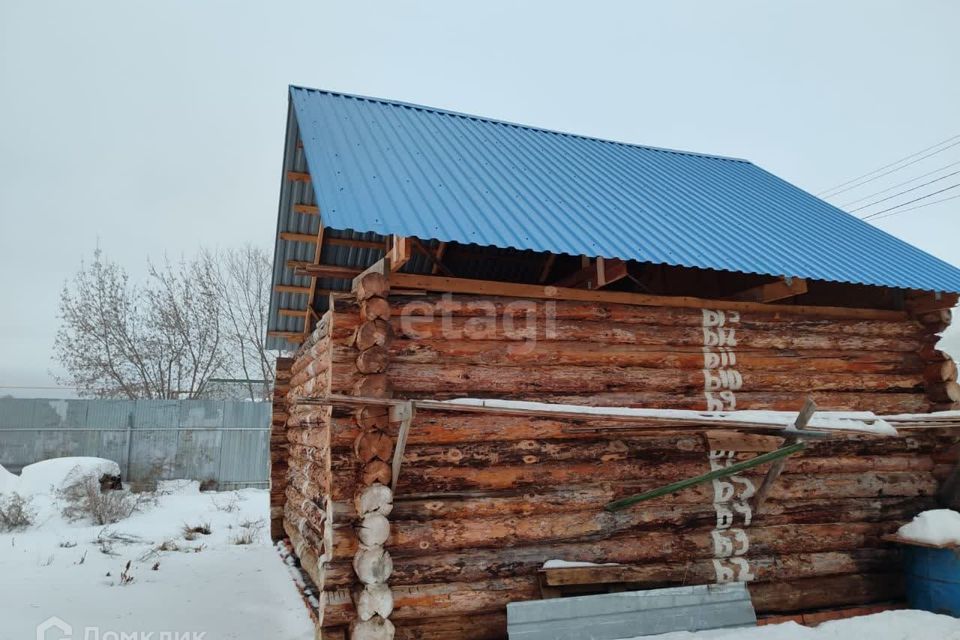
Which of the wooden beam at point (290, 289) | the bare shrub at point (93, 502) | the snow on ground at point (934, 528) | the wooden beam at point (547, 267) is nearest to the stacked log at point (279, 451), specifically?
the wooden beam at point (290, 289)

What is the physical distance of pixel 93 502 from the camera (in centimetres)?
1171

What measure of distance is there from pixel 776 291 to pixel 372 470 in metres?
4.68

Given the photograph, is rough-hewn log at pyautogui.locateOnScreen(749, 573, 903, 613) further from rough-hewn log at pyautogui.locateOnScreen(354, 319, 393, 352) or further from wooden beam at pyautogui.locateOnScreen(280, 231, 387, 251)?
wooden beam at pyautogui.locateOnScreen(280, 231, 387, 251)

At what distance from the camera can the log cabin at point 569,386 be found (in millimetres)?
5348

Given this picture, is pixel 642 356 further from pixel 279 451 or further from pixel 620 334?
pixel 279 451

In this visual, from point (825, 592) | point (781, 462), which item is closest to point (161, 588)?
point (781, 462)

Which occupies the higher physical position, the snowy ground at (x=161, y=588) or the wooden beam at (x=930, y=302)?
the wooden beam at (x=930, y=302)

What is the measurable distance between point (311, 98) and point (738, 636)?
809cm

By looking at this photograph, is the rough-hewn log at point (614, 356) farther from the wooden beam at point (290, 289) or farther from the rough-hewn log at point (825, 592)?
the wooden beam at point (290, 289)

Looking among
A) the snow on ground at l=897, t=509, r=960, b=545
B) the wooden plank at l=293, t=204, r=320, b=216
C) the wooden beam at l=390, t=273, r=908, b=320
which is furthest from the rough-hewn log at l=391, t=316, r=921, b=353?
the wooden plank at l=293, t=204, r=320, b=216

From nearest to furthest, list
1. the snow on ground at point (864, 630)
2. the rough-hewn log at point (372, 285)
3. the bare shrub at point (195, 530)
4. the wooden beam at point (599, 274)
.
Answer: the rough-hewn log at point (372, 285) → the snow on ground at point (864, 630) → the wooden beam at point (599, 274) → the bare shrub at point (195, 530)

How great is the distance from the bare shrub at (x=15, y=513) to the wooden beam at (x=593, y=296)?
965cm

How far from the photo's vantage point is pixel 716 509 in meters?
6.35

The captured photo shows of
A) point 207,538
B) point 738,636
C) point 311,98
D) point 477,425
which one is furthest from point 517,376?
point 207,538
